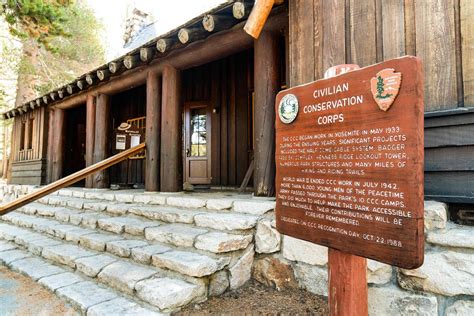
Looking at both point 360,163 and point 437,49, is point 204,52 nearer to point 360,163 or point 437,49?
point 437,49

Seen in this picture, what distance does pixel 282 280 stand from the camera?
249cm

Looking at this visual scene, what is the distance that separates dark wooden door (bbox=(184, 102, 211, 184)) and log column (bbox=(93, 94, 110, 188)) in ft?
5.47

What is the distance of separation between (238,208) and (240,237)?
409 mm

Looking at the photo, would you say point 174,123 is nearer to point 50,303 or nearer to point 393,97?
point 50,303

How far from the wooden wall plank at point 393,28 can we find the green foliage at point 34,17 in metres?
6.09

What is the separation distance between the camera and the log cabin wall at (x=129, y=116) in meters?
7.51

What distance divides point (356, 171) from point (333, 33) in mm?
1836

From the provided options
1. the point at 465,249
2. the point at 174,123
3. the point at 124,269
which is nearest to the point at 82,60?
the point at 174,123

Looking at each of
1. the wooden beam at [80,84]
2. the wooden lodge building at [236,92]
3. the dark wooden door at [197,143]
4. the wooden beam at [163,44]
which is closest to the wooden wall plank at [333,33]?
the wooden lodge building at [236,92]

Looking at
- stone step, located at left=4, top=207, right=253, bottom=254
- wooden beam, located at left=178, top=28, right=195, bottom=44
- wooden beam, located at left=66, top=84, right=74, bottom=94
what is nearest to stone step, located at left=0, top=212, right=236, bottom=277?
stone step, located at left=4, top=207, right=253, bottom=254

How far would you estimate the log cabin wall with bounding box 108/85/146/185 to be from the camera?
7508 mm

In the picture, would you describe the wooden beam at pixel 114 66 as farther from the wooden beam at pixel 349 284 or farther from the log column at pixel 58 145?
the wooden beam at pixel 349 284

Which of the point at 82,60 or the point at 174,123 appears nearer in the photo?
the point at 174,123

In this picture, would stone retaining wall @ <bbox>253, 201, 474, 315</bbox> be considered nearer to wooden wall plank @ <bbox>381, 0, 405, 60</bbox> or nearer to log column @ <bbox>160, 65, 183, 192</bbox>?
wooden wall plank @ <bbox>381, 0, 405, 60</bbox>
